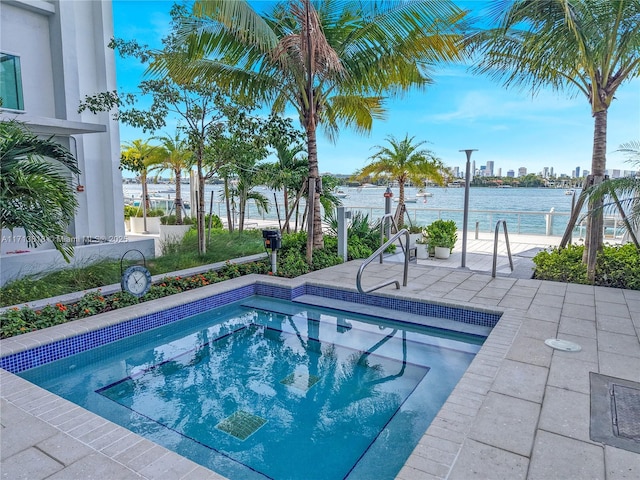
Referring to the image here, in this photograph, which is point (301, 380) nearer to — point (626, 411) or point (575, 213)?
point (626, 411)

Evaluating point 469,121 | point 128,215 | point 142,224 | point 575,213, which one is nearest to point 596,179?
point 575,213

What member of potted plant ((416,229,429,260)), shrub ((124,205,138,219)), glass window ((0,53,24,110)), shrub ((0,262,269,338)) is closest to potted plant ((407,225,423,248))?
potted plant ((416,229,429,260))

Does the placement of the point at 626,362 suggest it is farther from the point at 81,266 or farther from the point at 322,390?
the point at 81,266

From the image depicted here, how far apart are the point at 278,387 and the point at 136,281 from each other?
263cm

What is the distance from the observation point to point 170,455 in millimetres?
2312

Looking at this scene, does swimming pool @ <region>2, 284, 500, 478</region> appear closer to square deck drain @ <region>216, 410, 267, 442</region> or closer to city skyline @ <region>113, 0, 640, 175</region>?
square deck drain @ <region>216, 410, 267, 442</region>

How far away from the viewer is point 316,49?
5.98m

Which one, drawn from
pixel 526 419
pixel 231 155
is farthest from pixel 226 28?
pixel 526 419

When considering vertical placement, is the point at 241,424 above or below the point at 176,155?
below

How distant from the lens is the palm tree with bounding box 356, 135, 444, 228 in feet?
36.5

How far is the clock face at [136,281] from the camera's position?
5125 mm

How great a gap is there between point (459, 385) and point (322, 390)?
1.16 metres

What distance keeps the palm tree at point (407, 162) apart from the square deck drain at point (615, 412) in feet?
26.5

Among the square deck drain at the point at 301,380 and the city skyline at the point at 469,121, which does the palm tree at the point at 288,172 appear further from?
the square deck drain at the point at 301,380
